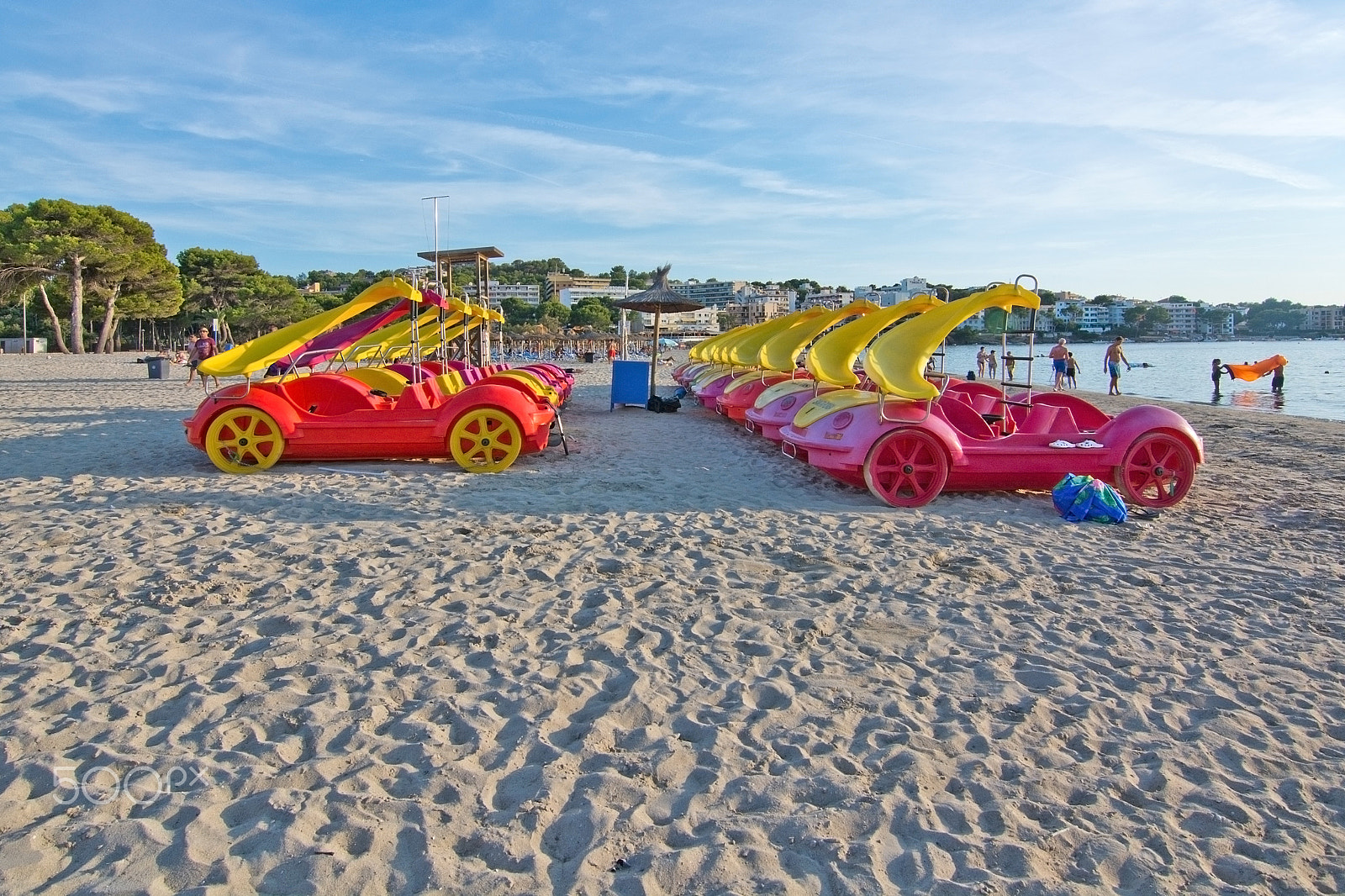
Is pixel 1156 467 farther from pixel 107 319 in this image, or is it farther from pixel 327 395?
pixel 107 319

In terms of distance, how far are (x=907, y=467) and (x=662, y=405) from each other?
28.3ft

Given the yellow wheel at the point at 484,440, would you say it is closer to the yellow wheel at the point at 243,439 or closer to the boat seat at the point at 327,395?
the boat seat at the point at 327,395

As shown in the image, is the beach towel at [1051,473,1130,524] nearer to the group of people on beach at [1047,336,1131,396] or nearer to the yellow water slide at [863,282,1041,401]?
the yellow water slide at [863,282,1041,401]

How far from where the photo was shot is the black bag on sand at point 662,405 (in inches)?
591

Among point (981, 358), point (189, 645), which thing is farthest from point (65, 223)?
point (189, 645)

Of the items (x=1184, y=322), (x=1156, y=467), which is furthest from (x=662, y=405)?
(x=1184, y=322)

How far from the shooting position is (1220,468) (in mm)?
9258

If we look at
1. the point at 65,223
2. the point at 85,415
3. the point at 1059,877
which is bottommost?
the point at 1059,877

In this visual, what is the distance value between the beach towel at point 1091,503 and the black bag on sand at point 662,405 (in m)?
9.10

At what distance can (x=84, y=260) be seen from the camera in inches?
1663

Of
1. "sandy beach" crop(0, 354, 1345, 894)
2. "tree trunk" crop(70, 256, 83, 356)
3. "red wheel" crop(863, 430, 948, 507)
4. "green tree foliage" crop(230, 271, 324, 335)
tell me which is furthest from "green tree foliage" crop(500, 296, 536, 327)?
"sandy beach" crop(0, 354, 1345, 894)

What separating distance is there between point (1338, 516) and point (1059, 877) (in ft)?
19.9

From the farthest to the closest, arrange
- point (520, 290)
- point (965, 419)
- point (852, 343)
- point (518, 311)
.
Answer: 1. point (520, 290)
2. point (518, 311)
3. point (852, 343)
4. point (965, 419)

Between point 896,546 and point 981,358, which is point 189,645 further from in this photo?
point 981,358
